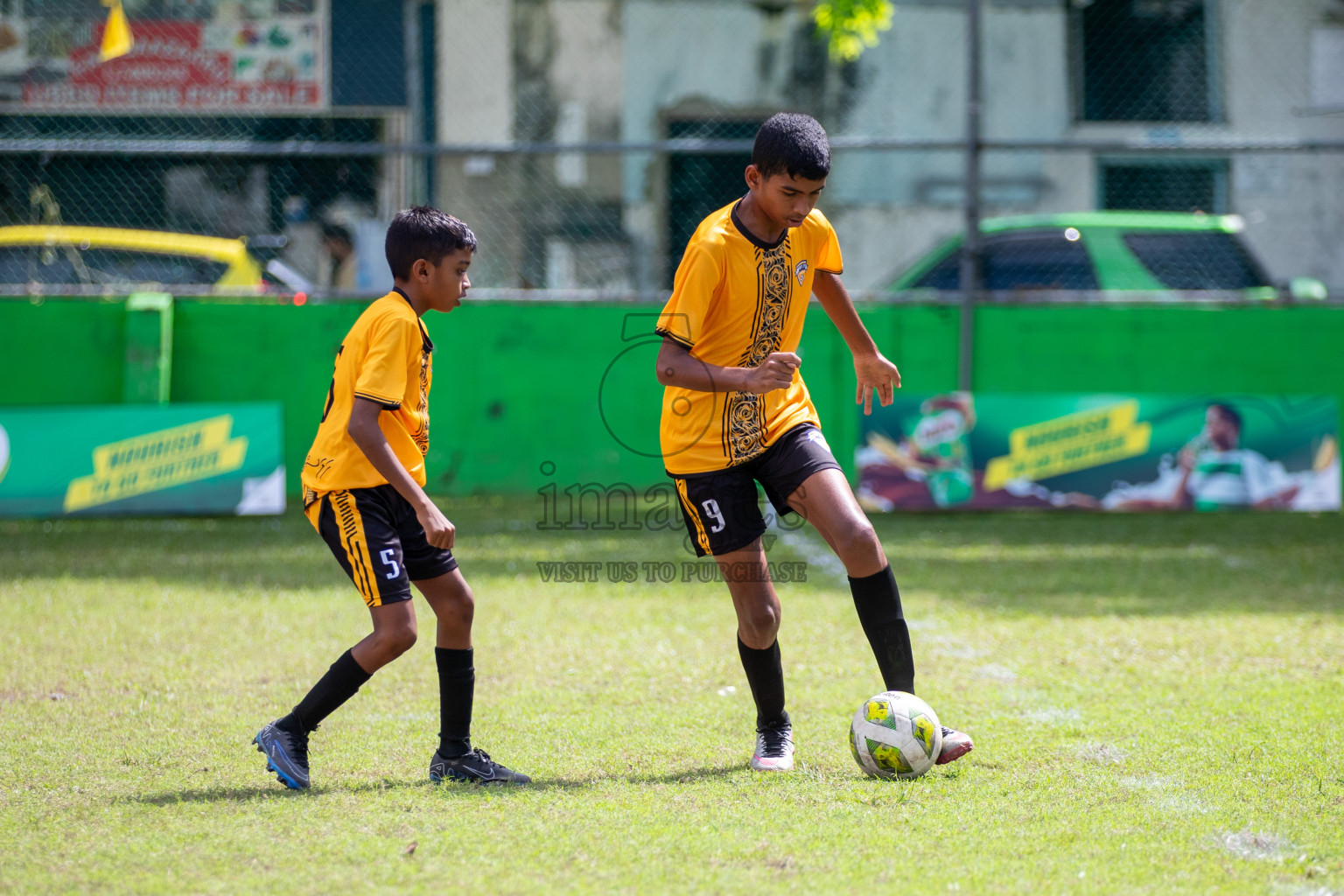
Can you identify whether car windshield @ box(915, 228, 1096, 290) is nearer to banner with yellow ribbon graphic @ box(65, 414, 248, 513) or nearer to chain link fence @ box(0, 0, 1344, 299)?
chain link fence @ box(0, 0, 1344, 299)

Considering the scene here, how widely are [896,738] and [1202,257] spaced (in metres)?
8.13

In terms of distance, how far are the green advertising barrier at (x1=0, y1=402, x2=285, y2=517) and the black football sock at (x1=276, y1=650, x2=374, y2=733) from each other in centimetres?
566

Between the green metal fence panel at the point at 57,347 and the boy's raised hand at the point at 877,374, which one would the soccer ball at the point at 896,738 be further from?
the green metal fence panel at the point at 57,347

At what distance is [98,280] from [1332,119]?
1393 cm

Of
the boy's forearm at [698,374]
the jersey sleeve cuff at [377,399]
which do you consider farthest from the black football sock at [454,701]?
the boy's forearm at [698,374]

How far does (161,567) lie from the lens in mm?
7539

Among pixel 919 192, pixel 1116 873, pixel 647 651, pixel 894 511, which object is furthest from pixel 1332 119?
pixel 1116 873

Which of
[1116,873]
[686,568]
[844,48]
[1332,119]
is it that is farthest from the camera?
[1332,119]

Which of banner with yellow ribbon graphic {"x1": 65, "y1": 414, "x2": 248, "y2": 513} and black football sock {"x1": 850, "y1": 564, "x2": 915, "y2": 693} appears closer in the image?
black football sock {"x1": 850, "y1": 564, "x2": 915, "y2": 693}

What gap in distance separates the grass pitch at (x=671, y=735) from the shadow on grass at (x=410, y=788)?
18 millimetres

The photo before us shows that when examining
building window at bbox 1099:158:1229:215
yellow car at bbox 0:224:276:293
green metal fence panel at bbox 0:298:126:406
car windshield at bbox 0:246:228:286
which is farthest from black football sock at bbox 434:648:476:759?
building window at bbox 1099:158:1229:215

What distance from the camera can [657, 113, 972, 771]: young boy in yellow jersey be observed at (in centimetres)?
387

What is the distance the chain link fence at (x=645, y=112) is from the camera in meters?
13.4

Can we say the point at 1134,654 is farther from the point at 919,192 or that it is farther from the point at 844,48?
the point at 919,192
